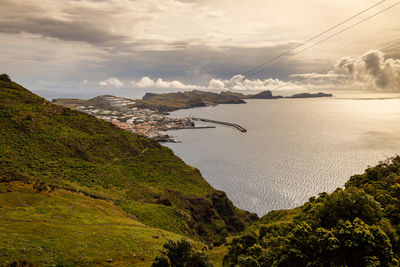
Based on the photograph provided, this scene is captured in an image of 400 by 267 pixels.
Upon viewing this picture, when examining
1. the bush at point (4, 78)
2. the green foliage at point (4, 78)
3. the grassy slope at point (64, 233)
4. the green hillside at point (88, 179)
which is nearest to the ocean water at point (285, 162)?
the green hillside at point (88, 179)

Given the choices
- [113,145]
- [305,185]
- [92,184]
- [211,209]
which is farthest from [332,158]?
[92,184]

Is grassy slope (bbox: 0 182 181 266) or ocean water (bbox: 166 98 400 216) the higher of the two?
grassy slope (bbox: 0 182 181 266)

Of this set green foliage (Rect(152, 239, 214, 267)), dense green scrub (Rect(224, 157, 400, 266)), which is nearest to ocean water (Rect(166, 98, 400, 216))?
dense green scrub (Rect(224, 157, 400, 266))

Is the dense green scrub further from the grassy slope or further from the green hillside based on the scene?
the green hillside

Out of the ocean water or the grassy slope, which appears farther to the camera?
the ocean water

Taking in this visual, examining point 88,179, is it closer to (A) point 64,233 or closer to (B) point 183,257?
(A) point 64,233

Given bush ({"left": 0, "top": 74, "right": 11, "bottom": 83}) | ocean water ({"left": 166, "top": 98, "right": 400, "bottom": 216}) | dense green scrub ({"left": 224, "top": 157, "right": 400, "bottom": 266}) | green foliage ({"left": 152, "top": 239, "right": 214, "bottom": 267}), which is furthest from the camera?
ocean water ({"left": 166, "top": 98, "right": 400, "bottom": 216})
